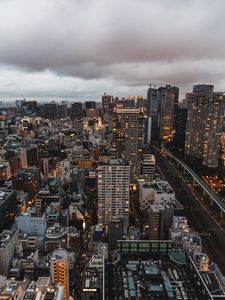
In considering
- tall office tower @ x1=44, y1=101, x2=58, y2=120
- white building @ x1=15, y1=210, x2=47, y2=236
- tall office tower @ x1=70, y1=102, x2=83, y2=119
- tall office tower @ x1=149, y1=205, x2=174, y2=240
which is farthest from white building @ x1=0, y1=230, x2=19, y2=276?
tall office tower @ x1=70, y1=102, x2=83, y2=119

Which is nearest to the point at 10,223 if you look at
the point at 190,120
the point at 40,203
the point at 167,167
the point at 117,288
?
the point at 40,203

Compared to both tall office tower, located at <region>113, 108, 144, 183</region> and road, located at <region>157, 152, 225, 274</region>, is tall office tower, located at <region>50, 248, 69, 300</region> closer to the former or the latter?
road, located at <region>157, 152, 225, 274</region>

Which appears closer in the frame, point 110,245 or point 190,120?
point 110,245

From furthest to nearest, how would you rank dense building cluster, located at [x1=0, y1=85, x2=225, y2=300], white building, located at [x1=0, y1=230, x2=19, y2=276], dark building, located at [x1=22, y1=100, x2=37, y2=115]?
dark building, located at [x1=22, y1=100, x2=37, y2=115], white building, located at [x1=0, y1=230, x2=19, y2=276], dense building cluster, located at [x1=0, y1=85, x2=225, y2=300]

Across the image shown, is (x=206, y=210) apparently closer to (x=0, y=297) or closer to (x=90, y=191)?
(x=90, y=191)

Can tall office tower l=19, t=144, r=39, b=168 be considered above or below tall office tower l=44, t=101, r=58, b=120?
below

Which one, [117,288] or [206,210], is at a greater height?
[117,288]

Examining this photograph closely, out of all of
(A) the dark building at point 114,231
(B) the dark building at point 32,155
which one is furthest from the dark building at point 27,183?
(A) the dark building at point 114,231
